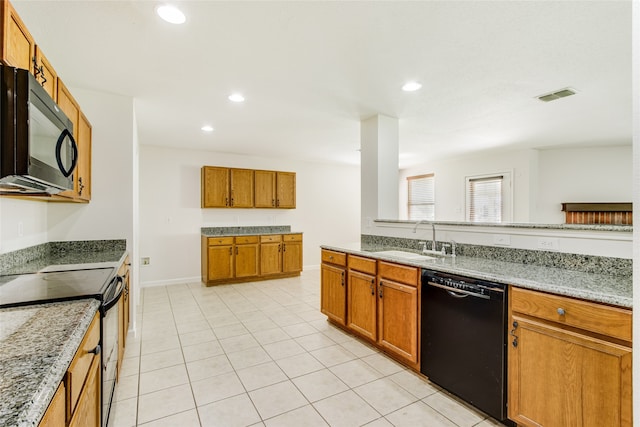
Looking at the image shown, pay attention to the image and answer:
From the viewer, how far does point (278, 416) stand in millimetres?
1935

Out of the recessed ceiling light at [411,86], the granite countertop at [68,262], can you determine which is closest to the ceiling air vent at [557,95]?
the recessed ceiling light at [411,86]

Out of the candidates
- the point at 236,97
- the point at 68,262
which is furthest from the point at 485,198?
the point at 68,262

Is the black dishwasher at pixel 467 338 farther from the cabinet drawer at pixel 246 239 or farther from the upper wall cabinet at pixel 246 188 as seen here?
the upper wall cabinet at pixel 246 188

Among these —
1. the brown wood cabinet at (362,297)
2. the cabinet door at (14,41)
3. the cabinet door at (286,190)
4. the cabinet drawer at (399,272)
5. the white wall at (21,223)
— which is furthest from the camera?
the cabinet door at (286,190)

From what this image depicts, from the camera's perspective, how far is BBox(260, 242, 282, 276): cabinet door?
5.56 metres

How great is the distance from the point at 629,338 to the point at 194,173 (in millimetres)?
5631

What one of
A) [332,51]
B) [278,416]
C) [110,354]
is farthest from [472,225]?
[110,354]

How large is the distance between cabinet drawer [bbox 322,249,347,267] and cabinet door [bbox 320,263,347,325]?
5cm

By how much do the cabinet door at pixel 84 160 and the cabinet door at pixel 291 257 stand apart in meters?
3.42

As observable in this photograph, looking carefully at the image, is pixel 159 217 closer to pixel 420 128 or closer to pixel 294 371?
pixel 294 371

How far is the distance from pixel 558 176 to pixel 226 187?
5.88 metres

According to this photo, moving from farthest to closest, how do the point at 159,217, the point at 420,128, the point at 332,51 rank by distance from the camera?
the point at 159,217 < the point at 420,128 < the point at 332,51

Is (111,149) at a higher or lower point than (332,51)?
lower

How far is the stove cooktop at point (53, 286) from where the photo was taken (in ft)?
4.43
